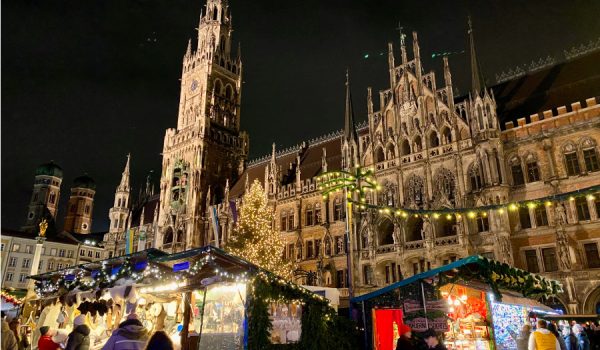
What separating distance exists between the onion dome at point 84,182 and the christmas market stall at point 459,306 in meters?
90.9

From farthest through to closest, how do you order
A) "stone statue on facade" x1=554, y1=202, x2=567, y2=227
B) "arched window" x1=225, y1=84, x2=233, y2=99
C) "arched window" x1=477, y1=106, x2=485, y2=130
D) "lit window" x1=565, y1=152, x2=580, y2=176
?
"arched window" x1=225, y1=84, x2=233, y2=99, "arched window" x1=477, y1=106, x2=485, y2=130, "lit window" x1=565, y1=152, x2=580, y2=176, "stone statue on facade" x1=554, y1=202, x2=567, y2=227

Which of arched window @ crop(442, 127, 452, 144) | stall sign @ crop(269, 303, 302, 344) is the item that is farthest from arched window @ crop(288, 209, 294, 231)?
stall sign @ crop(269, 303, 302, 344)

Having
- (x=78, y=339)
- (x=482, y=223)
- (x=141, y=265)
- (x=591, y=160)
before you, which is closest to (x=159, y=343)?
(x=78, y=339)

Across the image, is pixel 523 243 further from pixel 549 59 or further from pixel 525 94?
pixel 549 59

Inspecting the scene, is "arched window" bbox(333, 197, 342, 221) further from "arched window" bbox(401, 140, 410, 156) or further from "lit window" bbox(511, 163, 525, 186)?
"lit window" bbox(511, 163, 525, 186)

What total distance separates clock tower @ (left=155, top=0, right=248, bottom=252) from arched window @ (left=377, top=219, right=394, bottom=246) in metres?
23.3

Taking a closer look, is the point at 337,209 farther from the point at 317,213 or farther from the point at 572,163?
the point at 572,163

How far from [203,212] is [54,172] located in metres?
60.9

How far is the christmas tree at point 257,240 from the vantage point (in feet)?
104

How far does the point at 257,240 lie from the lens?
32688 mm

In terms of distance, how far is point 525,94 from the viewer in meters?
31.1

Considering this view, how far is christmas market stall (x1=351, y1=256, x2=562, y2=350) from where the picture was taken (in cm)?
1213

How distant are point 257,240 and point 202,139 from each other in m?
22.8

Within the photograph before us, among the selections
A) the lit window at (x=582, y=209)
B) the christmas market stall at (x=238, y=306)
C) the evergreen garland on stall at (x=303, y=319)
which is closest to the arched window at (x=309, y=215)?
the lit window at (x=582, y=209)
